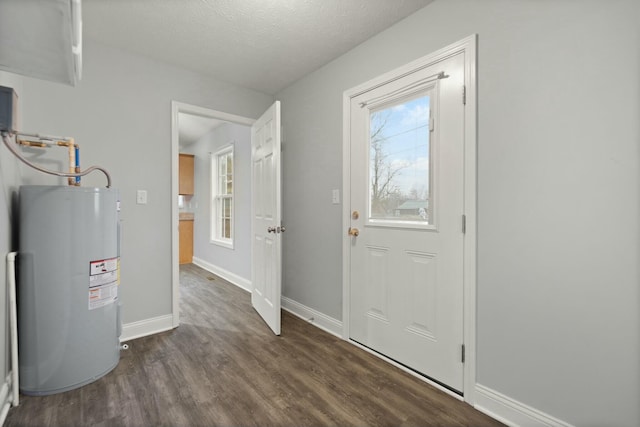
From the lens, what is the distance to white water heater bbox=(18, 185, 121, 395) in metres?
1.73

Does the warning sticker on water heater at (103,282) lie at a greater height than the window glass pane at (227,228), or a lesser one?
lesser

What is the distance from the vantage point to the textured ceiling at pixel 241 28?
6.29ft

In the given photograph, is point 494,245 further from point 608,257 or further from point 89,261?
point 89,261

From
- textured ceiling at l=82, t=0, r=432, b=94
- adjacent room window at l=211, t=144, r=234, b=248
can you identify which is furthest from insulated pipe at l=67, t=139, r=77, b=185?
adjacent room window at l=211, t=144, r=234, b=248

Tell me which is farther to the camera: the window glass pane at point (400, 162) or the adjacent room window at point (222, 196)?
the adjacent room window at point (222, 196)

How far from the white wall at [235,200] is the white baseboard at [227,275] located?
4 cm

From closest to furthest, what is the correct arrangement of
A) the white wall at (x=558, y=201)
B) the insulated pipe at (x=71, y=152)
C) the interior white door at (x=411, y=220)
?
the white wall at (x=558, y=201)
the interior white door at (x=411, y=220)
the insulated pipe at (x=71, y=152)

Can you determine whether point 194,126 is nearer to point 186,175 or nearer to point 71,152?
point 186,175

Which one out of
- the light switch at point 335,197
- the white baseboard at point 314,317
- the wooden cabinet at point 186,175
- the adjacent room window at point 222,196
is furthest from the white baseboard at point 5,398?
the wooden cabinet at point 186,175

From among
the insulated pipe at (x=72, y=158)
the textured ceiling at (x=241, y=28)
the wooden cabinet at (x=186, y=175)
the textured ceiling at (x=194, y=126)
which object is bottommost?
the insulated pipe at (x=72, y=158)

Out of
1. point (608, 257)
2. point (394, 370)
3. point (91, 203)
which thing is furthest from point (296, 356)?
point (608, 257)

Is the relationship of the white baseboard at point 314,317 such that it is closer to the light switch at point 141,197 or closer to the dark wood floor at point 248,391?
the dark wood floor at point 248,391

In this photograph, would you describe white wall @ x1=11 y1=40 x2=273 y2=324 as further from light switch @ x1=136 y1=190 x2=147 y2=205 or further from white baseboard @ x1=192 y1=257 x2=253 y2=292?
white baseboard @ x1=192 y1=257 x2=253 y2=292

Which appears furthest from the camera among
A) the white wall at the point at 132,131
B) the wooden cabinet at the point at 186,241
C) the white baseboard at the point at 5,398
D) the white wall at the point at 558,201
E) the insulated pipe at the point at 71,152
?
the wooden cabinet at the point at 186,241
